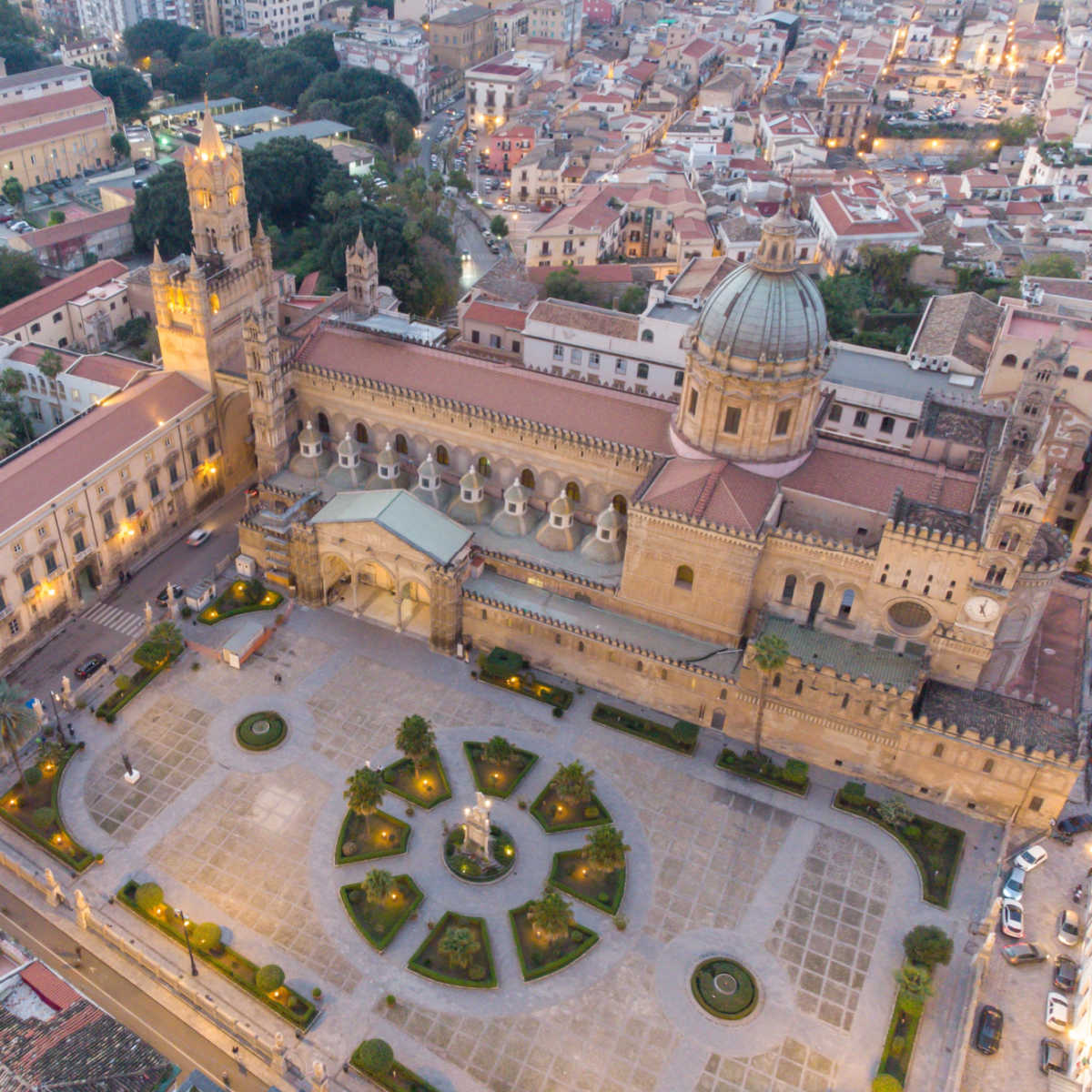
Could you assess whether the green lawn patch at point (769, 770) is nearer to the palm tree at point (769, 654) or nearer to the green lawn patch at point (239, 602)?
the palm tree at point (769, 654)

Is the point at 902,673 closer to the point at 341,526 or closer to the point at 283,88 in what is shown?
the point at 341,526

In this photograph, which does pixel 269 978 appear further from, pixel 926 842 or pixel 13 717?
pixel 926 842

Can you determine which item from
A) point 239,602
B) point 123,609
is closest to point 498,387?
point 239,602

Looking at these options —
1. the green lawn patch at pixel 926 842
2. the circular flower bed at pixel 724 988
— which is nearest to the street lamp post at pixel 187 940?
the circular flower bed at pixel 724 988

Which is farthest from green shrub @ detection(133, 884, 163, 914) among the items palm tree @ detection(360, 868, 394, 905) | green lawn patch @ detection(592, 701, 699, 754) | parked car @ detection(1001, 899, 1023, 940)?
parked car @ detection(1001, 899, 1023, 940)

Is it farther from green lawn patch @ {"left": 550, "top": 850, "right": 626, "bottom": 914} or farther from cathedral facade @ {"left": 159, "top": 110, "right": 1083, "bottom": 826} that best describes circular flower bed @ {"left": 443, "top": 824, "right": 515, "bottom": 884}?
cathedral facade @ {"left": 159, "top": 110, "right": 1083, "bottom": 826}

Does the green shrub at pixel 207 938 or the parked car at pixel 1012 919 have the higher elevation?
the parked car at pixel 1012 919
